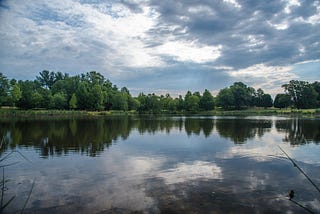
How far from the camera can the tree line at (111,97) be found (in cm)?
9581

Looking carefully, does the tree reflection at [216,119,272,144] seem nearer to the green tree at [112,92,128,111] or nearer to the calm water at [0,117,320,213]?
the calm water at [0,117,320,213]

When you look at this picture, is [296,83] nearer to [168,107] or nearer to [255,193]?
[168,107]

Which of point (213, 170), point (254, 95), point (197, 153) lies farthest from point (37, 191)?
point (254, 95)

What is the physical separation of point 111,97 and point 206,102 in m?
51.4

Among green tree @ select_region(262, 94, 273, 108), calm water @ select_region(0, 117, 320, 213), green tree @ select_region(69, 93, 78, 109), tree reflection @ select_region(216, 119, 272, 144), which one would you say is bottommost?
calm water @ select_region(0, 117, 320, 213)

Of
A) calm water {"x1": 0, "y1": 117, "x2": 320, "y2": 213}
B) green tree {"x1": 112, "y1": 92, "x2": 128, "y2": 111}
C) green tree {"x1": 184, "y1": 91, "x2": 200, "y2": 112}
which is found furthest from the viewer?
green tree {"x1": 184, "y1": 91, "x2": 200, "y2": 112}

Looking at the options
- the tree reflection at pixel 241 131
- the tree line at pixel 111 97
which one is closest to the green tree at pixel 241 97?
the tree line at pixel 111 97

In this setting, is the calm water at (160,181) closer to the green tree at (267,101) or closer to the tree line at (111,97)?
the tree line at (111,97)

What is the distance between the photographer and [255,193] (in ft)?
36.4

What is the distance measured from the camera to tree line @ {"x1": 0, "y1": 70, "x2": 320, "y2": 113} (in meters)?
95.8

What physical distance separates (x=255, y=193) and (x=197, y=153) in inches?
377

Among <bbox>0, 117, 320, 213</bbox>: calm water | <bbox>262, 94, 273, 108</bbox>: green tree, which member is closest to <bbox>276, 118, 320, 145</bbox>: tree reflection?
<bbox>0, 117, 320, 213</bbox>: calm water

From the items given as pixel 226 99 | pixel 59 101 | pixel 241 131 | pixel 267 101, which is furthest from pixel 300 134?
pixel 267 101

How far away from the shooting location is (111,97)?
119 metres
